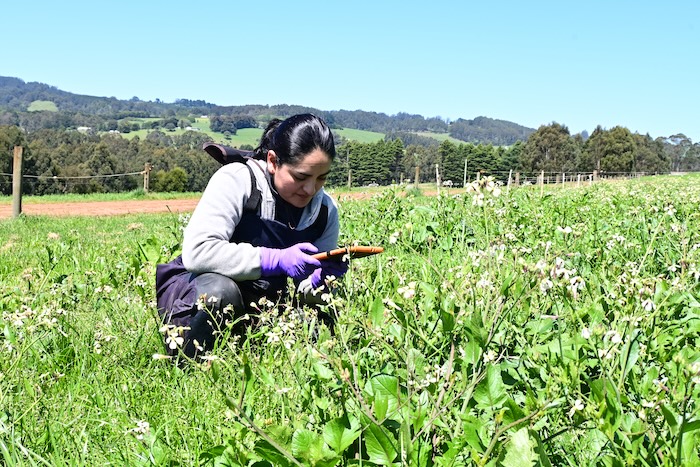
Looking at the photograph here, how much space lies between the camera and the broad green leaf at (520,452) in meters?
1.43

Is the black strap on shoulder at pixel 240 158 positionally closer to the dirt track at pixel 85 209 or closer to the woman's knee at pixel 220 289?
the woman's knee at pixel 220 289

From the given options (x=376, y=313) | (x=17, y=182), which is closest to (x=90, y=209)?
(x=17, y=182)

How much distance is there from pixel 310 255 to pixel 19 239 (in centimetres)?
746

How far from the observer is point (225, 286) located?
3354 mm

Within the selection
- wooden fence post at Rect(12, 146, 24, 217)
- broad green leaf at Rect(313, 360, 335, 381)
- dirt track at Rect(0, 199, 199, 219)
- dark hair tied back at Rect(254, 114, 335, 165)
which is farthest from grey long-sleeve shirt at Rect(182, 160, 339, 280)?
wooden fence post at Rect(12, 146, 24, 217)

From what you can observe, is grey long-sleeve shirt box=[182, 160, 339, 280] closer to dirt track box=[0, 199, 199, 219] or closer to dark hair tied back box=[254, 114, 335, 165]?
dark hair tied back box=[254, 114, 335, 165]

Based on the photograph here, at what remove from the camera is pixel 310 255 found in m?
3.39

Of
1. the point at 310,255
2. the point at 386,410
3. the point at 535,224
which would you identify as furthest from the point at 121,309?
the point at 535,224

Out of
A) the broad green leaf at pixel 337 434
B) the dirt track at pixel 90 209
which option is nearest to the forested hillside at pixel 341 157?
the dirt track at pixel 90 209

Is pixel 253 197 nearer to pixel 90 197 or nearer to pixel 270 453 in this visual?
pixel 270 453

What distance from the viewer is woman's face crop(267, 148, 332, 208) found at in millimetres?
3414

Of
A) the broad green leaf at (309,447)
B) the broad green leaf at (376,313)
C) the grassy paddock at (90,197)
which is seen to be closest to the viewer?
the broad green leaf at (309,447)

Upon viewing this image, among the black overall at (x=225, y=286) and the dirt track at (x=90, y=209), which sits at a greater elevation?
the black overall at (x=225, y=286)

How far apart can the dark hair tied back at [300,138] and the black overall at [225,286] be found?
284 mm
